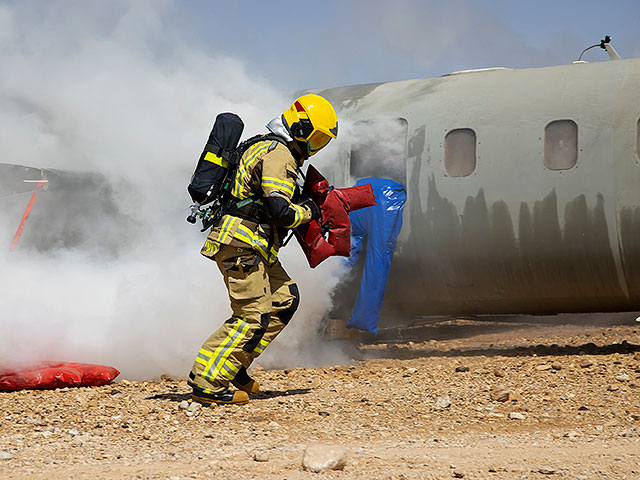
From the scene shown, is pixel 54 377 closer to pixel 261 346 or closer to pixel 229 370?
pixel 229 370

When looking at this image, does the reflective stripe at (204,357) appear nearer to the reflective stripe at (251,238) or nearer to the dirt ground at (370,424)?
the dirt ground at (370,424)

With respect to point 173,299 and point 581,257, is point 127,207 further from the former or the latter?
point 581,257

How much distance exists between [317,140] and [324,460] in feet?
9.70

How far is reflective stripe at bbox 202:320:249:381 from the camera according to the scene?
6227mm

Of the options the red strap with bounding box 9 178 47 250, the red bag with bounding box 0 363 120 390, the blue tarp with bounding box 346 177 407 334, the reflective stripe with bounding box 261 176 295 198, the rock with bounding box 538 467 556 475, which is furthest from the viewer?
the red strap with bounding box 9 178 47 250

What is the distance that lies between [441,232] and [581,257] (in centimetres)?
141

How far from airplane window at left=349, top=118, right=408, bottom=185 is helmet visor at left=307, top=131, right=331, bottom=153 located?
2.61 m

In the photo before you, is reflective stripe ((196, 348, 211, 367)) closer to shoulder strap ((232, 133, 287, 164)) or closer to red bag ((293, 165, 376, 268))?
red bag ((293, 165, 376, 268))

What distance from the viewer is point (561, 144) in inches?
328

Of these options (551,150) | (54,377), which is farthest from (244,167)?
(551,150)

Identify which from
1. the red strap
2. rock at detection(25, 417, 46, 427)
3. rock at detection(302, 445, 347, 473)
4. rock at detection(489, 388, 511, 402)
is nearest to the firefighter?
rock at detection(25, 417, 46, 427)

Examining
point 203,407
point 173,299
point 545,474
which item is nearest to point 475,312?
point 173,299

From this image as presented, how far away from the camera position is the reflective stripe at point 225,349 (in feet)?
20.4

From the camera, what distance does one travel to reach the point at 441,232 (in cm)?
871
